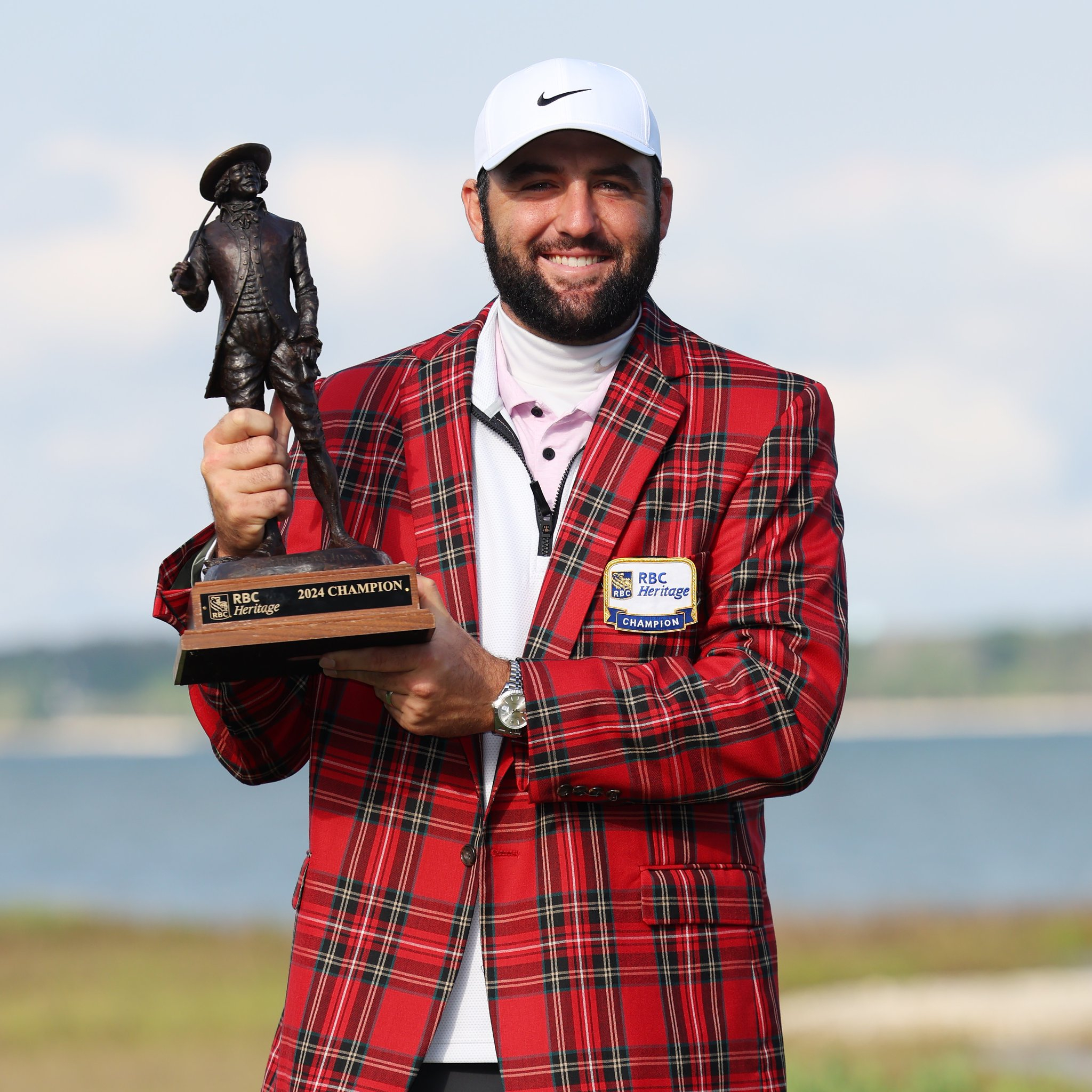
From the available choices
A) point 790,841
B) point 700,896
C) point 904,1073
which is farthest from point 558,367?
point 790,841

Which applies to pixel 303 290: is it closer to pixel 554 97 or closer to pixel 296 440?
pixel 296 440

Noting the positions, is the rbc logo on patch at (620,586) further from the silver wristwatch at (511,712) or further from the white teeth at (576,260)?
the white teeth at (576,260)

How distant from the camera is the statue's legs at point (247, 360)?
9.55 feet

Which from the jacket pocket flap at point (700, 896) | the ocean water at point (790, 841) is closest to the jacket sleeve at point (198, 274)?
the jacket pocket flap at point (700, 896)

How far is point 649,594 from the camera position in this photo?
10.1 ft

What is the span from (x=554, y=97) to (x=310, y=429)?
2.94ft

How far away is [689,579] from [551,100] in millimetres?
1051

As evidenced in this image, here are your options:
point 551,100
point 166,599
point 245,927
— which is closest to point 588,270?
point 551,100

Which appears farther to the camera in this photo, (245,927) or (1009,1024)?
(245,927)

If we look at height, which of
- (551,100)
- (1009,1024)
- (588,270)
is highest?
(551,100)

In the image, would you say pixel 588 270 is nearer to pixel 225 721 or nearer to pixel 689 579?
pixel 689 579

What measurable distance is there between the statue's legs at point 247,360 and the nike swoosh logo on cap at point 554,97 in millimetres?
770

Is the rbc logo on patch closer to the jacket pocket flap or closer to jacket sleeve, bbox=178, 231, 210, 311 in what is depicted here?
the jacket pocket flap

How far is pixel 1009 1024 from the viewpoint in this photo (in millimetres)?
12250
